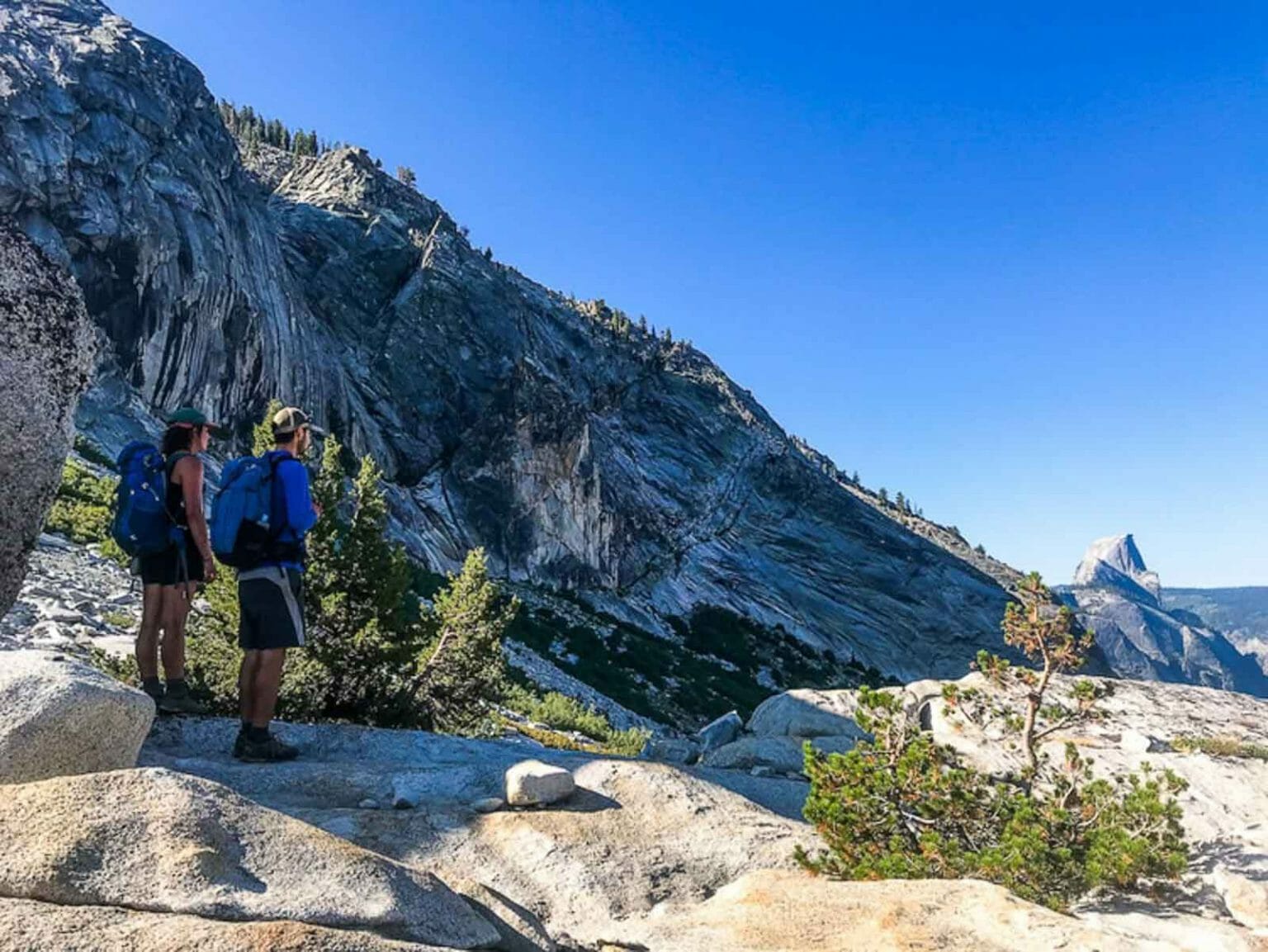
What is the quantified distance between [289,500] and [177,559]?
5.18 feet

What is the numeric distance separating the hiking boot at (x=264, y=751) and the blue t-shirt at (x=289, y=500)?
1.67m

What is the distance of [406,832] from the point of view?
5.76m

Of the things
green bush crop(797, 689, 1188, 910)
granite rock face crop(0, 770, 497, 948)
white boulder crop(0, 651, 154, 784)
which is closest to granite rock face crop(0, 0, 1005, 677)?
white boulder crop(0, 651, 154, 784)

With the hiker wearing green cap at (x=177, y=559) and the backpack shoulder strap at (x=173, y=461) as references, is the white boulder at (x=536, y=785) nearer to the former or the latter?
the hiker wearing green cap at (x=177, y=559)

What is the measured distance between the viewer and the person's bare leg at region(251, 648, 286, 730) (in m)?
6.54

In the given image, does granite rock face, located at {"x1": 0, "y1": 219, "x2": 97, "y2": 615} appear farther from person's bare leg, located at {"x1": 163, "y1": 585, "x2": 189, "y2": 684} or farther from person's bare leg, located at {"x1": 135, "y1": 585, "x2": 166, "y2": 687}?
person's bare leg, located at {"x1": 163, "y1": 585, "x2": 189, "y2": 684}

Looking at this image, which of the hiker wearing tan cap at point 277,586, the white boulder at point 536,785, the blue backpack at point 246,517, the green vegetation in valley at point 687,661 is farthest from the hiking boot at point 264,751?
the green vegetation in valley at point 687,661

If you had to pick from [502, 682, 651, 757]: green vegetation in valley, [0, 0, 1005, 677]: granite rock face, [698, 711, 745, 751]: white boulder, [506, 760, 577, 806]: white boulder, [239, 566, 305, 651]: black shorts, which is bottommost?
[502, 682, 651, 757]: green vegetation in valley

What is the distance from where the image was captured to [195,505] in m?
7.04

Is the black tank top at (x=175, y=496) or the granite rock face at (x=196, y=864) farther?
the black tank top at (x=175, y=496)

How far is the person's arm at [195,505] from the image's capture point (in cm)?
701

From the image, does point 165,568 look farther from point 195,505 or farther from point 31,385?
point 31,385

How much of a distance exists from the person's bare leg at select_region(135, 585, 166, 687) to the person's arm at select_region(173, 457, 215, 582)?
1.60ft

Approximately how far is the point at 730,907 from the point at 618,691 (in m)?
31.5
